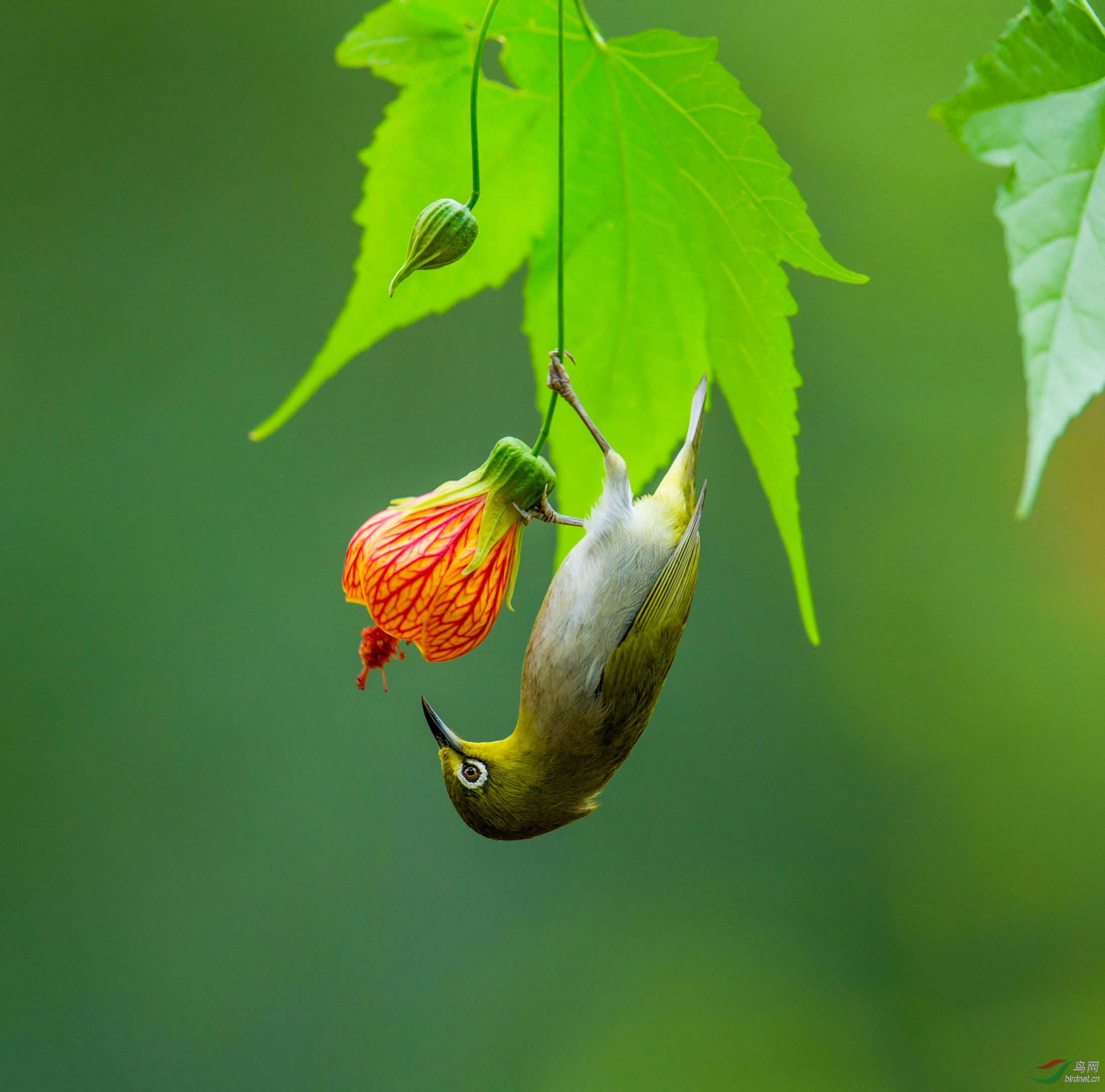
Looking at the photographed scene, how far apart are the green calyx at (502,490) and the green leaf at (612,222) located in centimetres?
7

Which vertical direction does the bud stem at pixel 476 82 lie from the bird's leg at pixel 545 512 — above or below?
above

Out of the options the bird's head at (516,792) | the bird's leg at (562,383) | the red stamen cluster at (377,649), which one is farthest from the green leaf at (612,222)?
the bird's head at (516,792)

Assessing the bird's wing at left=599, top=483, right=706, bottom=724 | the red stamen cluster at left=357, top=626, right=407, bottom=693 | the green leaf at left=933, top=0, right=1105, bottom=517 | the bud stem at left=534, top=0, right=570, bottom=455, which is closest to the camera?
the green leaf at left=933, top=0, right=1105, bottom=517

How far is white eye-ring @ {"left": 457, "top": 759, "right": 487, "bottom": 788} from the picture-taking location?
37.4 inches

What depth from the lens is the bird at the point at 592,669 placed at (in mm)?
923

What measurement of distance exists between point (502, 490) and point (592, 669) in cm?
32

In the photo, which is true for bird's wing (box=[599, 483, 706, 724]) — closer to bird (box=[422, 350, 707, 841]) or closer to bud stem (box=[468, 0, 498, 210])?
bird (box=[422, 350, 707, 841])

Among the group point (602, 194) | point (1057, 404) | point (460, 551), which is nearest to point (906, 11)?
point (602, 194)

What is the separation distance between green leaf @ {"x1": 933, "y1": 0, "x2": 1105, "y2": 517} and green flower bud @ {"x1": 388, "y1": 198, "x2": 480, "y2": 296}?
28 centimetres

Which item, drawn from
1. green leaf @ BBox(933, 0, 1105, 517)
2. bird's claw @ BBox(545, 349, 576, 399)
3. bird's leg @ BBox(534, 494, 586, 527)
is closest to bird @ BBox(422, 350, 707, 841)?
bird's leg @ BBox(534, 494, 586, 527)

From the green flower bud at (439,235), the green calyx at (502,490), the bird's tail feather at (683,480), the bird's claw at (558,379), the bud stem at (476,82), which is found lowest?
the green calyx at (502,490)

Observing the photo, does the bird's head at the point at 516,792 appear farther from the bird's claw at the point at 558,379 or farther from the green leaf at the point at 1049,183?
the green leaf at the point at 1049,183

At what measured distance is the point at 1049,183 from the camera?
361 mm

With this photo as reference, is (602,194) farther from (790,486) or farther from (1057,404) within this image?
(1057,404)
